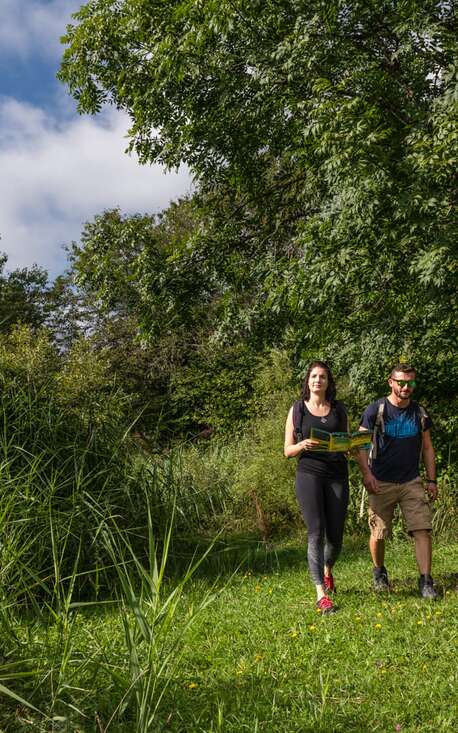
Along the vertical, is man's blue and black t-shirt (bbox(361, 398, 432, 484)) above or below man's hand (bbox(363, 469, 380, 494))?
above

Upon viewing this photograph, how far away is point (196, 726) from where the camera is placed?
3.14 meters

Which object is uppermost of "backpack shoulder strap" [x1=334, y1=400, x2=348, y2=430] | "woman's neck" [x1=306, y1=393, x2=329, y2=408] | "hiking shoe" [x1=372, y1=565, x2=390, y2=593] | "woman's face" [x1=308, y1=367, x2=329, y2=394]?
"woman's face" [x1=308, y1=367, x2=329, y2=394]

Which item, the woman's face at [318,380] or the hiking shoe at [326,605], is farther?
the woman's face at [318,380]

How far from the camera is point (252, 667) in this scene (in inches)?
161

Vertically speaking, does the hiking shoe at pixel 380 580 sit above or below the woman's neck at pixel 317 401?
below

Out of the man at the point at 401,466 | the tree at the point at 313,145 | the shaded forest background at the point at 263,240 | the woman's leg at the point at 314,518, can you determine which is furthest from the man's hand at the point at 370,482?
the tree at the point at 313,145

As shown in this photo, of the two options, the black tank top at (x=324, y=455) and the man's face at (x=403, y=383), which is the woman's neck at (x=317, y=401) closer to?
the black tank top at (x=324, y=455)

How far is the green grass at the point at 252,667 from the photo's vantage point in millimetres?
2934

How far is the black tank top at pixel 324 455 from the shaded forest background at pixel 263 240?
3.36ft

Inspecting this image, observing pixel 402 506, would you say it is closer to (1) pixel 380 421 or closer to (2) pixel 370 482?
(2) pixel 370 482

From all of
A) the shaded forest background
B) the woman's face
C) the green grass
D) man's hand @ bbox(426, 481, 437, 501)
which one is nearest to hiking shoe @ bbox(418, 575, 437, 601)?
the green grass

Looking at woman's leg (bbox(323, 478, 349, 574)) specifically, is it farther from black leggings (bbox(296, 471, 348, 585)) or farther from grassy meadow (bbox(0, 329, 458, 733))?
grassy meadow (bbox(0, 329, 458, 733))

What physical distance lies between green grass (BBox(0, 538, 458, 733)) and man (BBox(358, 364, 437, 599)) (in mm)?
477

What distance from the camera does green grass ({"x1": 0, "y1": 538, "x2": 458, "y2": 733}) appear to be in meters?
2.93
